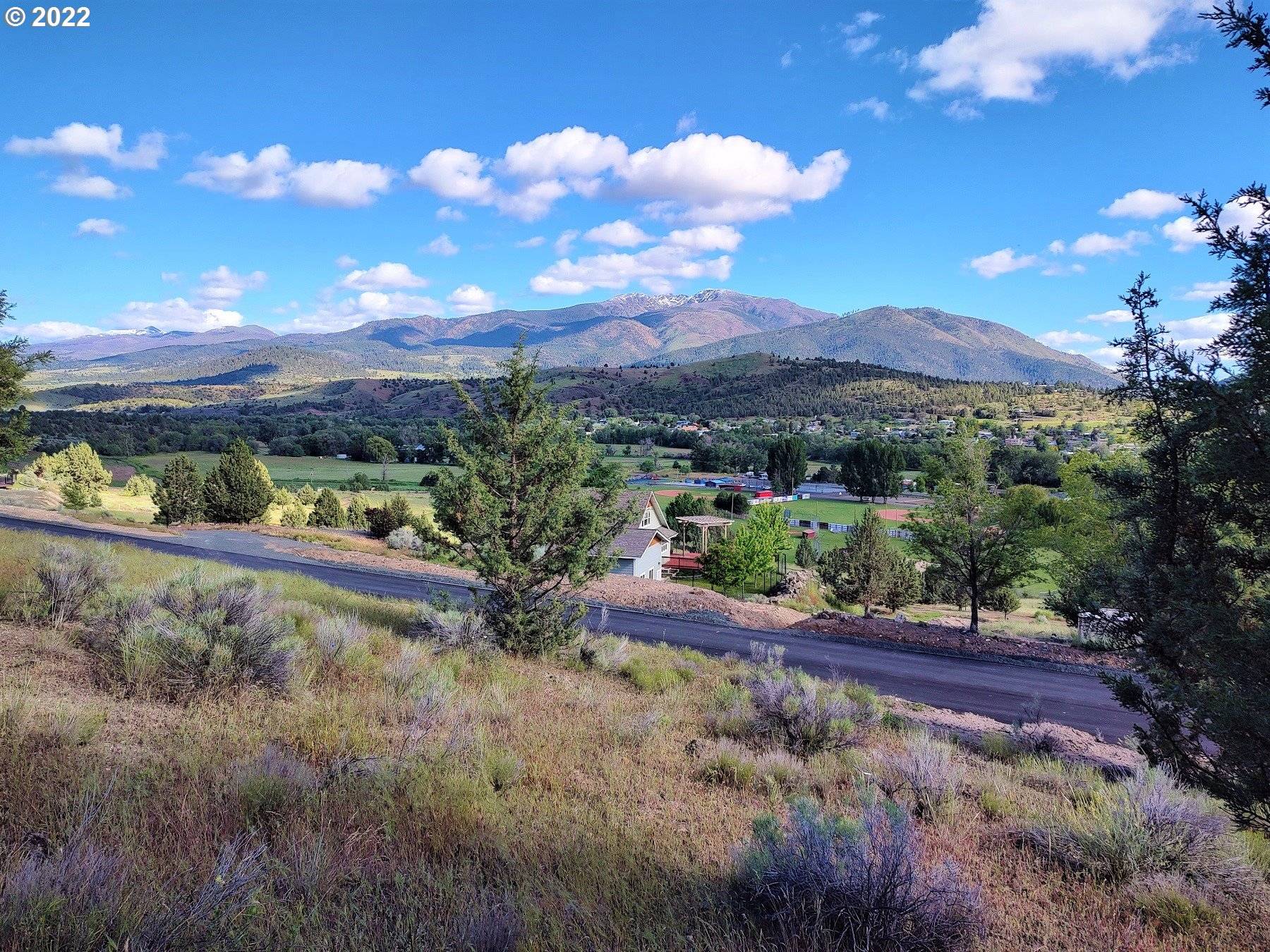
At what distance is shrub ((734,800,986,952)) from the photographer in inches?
130

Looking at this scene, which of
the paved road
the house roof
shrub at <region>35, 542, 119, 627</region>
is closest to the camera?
shrub at <region>35, 542, 119, 627</region>

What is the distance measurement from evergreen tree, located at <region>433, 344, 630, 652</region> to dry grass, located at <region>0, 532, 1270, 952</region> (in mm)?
3652

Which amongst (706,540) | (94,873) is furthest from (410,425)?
(94,873)

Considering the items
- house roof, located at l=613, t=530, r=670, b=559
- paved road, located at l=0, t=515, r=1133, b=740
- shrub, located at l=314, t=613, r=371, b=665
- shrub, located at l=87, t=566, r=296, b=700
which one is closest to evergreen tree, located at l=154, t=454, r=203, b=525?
paved road, located at l=0, t=515, r=1133, b=740

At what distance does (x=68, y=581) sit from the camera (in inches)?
364

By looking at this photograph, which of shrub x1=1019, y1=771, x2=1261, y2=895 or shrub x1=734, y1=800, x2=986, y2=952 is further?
shrub x1=1019, y1=771, x2=1261, y2=895

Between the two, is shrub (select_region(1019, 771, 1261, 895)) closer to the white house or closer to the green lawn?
the white house

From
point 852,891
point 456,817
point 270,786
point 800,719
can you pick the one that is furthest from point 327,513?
point 852,891

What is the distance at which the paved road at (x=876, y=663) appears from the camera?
47.5 ft

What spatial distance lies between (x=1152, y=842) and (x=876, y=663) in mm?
14273

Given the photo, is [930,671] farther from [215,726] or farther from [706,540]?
[706,540]

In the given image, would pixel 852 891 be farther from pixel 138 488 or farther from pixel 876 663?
pixel 138 488

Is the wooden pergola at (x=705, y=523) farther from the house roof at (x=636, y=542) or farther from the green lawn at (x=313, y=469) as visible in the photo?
the green lawn at (x=313, y=469)

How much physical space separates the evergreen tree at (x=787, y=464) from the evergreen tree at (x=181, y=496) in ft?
249
